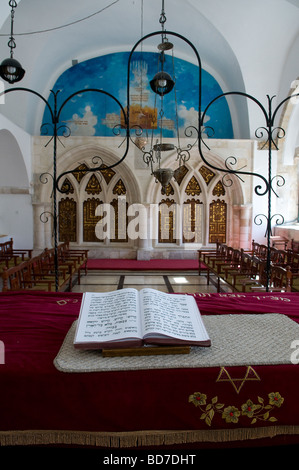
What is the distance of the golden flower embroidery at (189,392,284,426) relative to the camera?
1240 mm

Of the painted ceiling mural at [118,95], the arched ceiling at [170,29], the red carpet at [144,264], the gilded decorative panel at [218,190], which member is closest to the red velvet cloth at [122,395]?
the red carpet at [144,264]

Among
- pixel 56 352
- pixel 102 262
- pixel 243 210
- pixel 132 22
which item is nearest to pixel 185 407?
pixel 56 352

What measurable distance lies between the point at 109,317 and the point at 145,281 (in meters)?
6.42

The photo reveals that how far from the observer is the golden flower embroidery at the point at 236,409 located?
124cm

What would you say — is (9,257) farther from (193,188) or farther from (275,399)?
(275,399)

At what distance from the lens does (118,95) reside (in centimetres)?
1057

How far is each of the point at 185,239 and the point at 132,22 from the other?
619 cm

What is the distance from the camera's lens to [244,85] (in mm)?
9586

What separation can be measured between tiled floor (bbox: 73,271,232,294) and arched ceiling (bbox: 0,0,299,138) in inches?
181

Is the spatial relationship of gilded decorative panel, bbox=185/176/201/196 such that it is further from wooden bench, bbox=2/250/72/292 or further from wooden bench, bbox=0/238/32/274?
wooden bench, bbox=0/238/32/274

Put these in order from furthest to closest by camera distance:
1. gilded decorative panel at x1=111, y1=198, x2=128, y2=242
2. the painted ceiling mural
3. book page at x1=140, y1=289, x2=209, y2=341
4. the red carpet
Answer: gilded decorative panel at x1=111, y1=198, x2=128, y2=242, the painted ceiling mural, the red carpet, book page at x1=140, y1=289, x2=209, y2=341

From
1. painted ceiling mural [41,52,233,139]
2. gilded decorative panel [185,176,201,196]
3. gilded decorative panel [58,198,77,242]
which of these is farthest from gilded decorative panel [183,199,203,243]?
gilded decorative panel [58,198,77,242]

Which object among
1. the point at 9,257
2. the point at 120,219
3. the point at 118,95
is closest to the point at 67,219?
the point at 120,219

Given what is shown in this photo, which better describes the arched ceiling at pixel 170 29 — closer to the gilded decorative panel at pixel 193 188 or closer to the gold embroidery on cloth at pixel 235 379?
the gilded decorative panel at pixel 193 188
